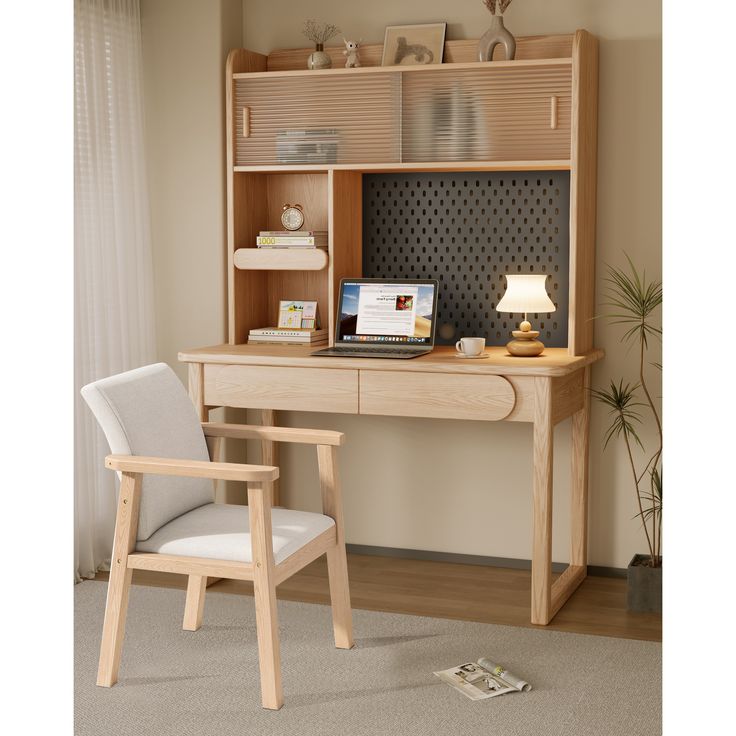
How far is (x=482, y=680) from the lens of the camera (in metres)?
2.67

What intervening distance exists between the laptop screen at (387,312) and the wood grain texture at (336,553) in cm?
78

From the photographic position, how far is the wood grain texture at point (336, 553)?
2.81 metres

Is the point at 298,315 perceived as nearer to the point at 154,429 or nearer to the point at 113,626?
the point at 154,429

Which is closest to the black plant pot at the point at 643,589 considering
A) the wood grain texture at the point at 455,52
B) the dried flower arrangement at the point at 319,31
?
the wood grain texture at the point at 455,52

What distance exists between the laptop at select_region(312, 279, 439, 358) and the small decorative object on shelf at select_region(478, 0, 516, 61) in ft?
2.63

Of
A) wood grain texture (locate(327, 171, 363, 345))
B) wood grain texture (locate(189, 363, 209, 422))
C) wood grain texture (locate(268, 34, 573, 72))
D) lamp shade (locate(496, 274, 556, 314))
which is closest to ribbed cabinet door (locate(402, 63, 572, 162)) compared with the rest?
wood grain texture (locate(268, 34, 573, 72))

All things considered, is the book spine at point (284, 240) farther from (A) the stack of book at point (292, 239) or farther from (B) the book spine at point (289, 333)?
(B) the book spine at point (289, 333)

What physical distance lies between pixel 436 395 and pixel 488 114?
0.97 meters

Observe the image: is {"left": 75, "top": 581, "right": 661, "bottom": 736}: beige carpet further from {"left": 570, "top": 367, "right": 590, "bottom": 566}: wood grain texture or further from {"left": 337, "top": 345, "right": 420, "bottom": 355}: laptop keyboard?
{"left": 337, "top": 345, "right": 420, "bottom": 355}: laptop keyboard

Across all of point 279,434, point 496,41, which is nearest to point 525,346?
point 279,434
